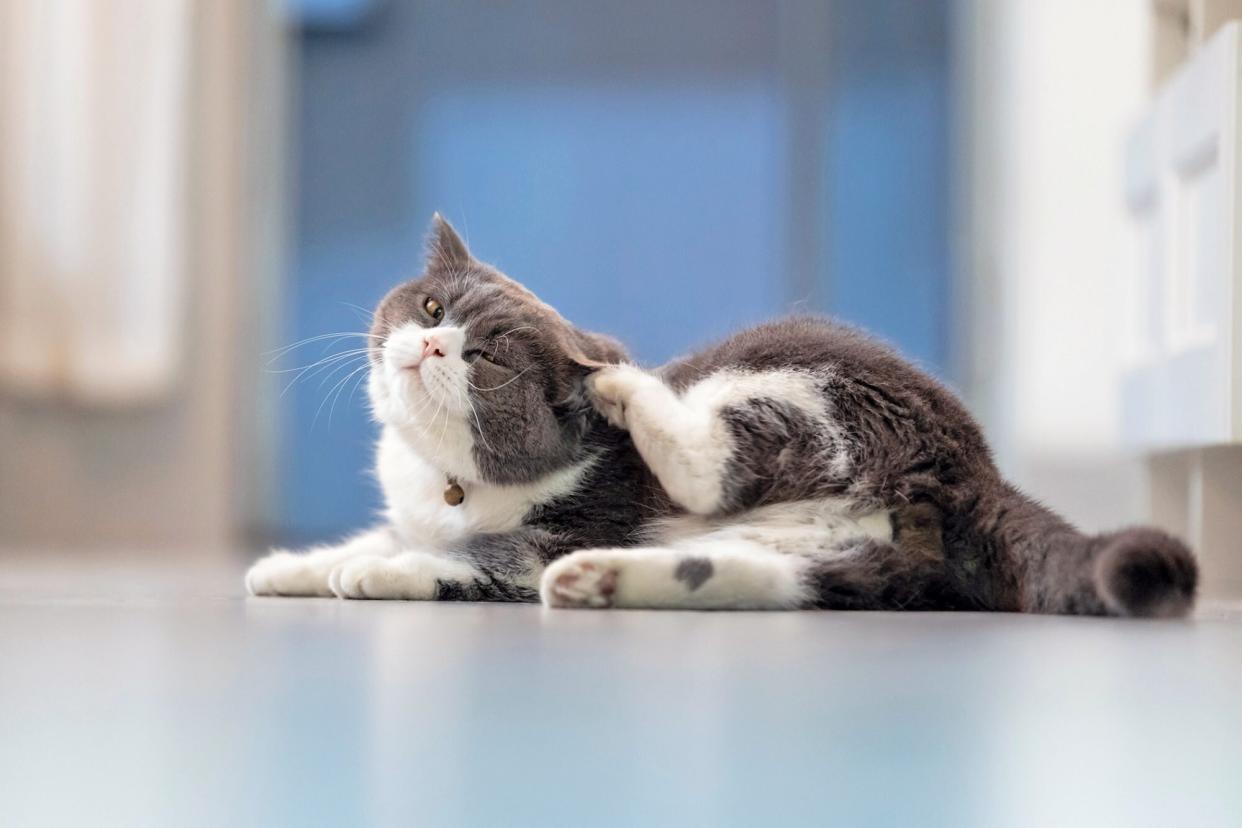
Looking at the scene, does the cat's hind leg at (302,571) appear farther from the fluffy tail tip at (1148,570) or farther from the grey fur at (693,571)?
the fluffy tail tip at (1148,570)

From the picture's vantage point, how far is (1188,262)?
1960mm

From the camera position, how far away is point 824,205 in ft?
14.4

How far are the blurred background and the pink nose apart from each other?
2293mm

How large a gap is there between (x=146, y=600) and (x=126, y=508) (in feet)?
9.07

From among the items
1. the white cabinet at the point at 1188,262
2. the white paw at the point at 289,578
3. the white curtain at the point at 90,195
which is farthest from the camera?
the white curtain at the point at 90,195

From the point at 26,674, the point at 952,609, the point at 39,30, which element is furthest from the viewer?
the point at 39,30

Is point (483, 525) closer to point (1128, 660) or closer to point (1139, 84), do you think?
point (1128, 660)

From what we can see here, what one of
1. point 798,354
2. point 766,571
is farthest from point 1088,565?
point 798,354

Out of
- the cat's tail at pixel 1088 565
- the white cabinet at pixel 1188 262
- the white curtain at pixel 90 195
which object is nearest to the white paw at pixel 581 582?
the cat's tail at pixel 1088 565

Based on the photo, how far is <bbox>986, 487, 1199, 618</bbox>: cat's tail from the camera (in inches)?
43.1

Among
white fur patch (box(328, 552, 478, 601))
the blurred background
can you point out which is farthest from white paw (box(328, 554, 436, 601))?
the blurred background

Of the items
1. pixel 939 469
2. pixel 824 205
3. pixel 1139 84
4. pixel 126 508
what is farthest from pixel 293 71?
pixel 939 469

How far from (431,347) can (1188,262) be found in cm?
121

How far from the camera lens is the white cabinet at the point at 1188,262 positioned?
1640mm
